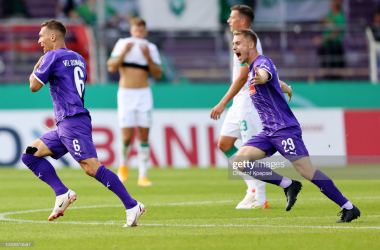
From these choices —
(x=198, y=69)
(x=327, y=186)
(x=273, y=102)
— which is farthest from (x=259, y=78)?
(x=198, y=69)

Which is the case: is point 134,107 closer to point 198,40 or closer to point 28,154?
point 28,154

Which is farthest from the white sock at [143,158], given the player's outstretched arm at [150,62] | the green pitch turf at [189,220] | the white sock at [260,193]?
the white sock at [260,193]

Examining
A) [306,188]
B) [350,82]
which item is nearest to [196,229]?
[306,188]

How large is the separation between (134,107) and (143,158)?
0.90m

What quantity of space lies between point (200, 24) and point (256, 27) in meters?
1.74

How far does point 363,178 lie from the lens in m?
11.8

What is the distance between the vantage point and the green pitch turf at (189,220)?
506 centimetres

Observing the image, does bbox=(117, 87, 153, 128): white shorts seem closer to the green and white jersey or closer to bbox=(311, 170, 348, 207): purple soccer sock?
the green and white jersey

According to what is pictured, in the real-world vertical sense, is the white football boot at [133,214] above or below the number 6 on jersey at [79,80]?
below

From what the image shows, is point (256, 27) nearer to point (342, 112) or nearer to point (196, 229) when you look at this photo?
point (342, 112)

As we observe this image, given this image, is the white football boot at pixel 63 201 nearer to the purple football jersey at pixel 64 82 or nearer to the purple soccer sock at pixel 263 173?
the purple football jersey at pixel 64 82

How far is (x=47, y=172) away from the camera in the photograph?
6.41 m

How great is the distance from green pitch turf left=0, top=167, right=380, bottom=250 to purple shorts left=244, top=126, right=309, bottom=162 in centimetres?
68

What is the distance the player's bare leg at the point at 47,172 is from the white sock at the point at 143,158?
14.4ft
